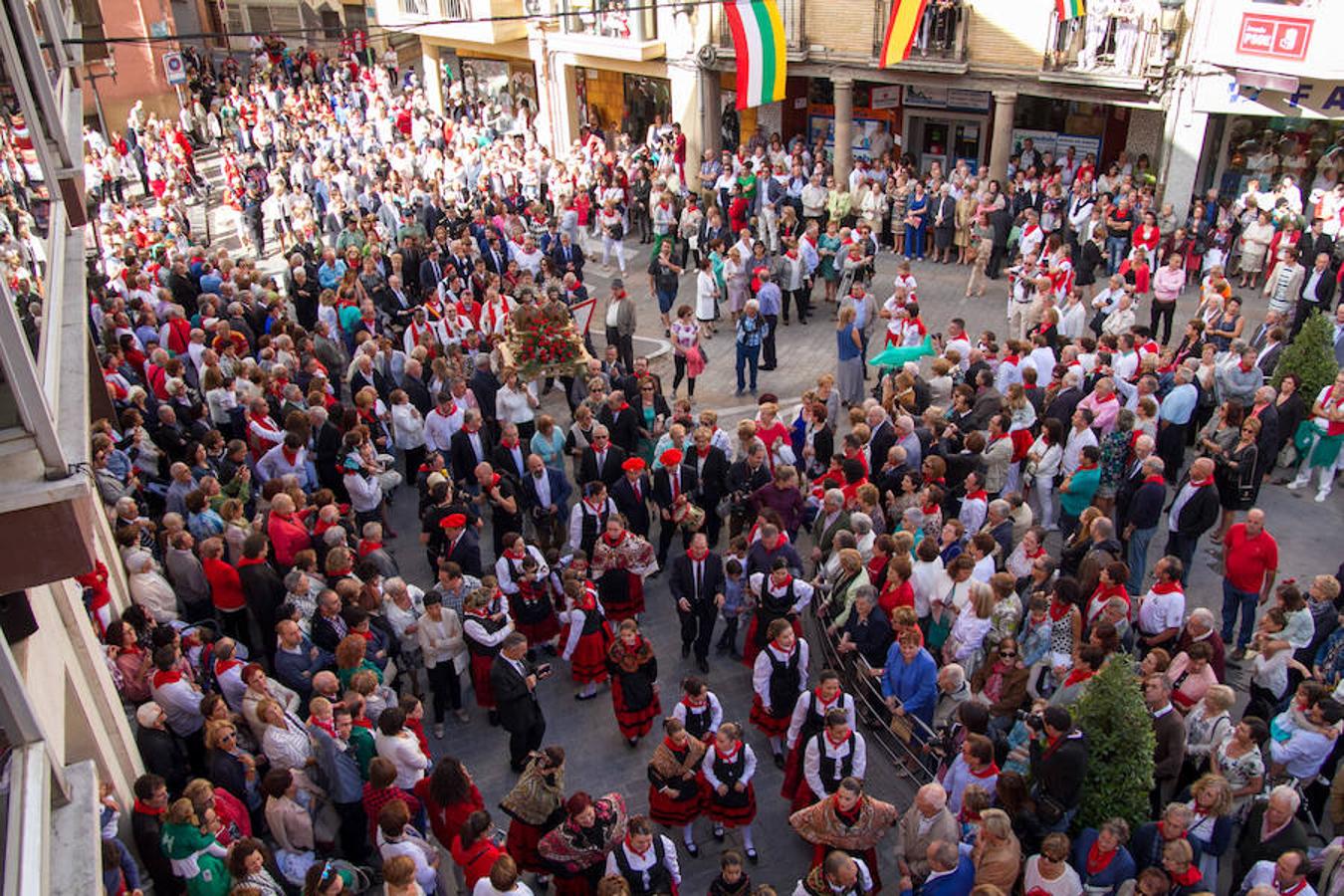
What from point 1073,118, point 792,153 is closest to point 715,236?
point 792,153

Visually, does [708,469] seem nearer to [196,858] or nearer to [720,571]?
[720,571]

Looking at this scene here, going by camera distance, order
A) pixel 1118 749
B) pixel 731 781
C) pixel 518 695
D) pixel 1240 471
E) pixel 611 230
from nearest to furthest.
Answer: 1. pixel 1118 749
2. pixel 731 781
3. pixel 518 695
4. pixel 1240 471
5. pixel 611 230

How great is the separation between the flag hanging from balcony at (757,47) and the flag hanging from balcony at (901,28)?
1.90 m

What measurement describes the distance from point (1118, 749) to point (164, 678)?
21.1 feet

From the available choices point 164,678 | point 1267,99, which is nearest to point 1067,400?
point 164,678

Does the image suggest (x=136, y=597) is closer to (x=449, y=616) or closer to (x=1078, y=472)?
(x=449, y=616)

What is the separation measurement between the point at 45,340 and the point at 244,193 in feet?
58.8

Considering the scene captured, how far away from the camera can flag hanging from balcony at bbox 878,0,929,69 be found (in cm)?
1752

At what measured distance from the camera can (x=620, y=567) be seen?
364 inches

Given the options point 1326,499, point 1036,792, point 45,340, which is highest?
point 45,340

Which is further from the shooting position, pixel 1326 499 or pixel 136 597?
pixel 1326 499

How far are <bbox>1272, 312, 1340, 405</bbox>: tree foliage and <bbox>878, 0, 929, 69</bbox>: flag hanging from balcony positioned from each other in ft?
30.0

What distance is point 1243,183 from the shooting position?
18.5 meters

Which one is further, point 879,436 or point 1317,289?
point 1317,289
